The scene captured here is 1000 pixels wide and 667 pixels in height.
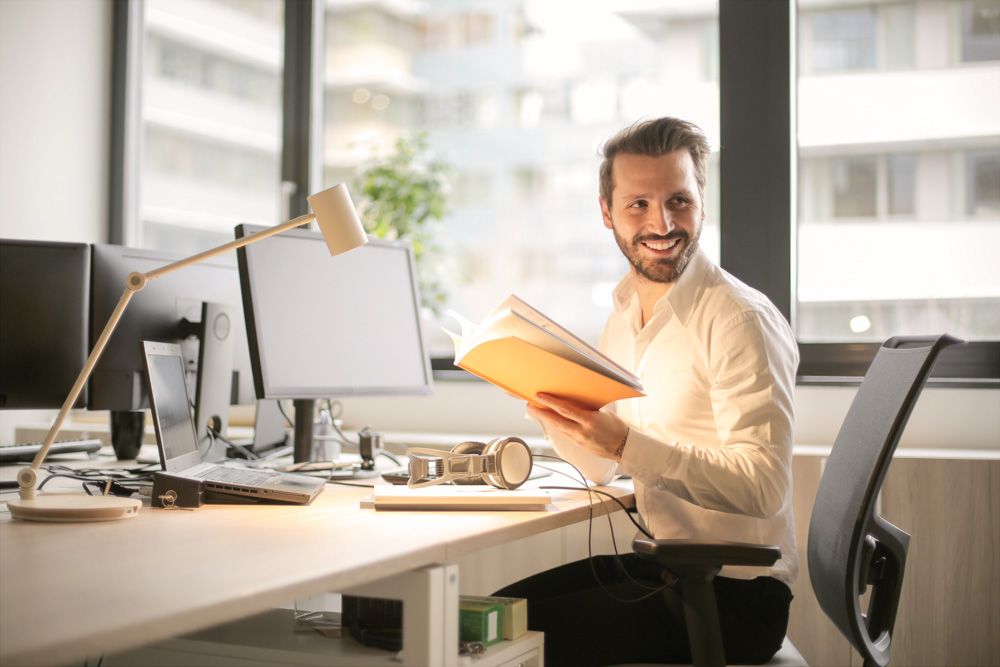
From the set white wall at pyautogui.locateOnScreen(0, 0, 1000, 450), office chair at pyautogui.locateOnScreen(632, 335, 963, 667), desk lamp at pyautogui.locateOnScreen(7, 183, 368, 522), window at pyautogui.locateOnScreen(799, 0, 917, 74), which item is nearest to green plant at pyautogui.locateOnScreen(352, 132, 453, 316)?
white wall at pyautogui.locateOnScreen(0, 0, 1000, 450)

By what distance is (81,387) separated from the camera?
1.35 m

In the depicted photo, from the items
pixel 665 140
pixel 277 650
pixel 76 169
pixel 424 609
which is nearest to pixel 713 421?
pixel 665 140

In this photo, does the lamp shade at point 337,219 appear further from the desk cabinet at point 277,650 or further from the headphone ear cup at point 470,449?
the desk cabinet at point 277,650

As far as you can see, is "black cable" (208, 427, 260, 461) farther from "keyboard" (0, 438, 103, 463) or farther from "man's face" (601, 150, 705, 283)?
"man's face" (601, 150, 705, 283)

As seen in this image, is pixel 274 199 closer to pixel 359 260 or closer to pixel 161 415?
pixel 359 260

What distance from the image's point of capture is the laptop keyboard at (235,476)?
4.75 ft

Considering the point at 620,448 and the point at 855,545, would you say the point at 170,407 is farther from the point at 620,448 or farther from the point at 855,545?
the point at 855,545

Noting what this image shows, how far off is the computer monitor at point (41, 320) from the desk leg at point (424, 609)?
3.82ft

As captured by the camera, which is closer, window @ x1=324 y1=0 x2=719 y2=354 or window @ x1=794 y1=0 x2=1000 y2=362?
window @ x1=794 y1=0 x2=1000 y2=362

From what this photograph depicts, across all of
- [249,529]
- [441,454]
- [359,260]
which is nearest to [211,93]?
[359,260]

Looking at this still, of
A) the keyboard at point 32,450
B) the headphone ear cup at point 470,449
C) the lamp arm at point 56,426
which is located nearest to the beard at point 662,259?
the headphone ear cup at point 470,449

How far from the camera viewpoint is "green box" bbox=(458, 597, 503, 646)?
1205 millimetres

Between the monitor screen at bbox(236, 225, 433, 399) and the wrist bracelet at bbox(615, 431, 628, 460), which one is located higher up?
the monitor screen at bbox(236, 225, 433, 399)

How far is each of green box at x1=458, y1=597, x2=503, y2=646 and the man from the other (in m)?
0.24
